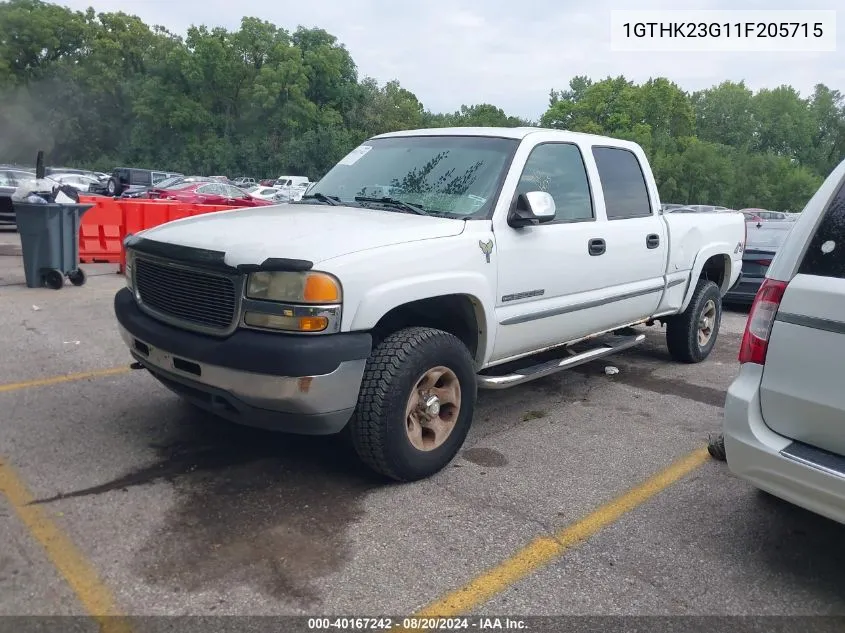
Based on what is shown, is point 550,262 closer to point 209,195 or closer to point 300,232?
point 300,232

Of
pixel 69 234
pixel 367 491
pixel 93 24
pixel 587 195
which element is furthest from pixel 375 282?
pixel 93 24

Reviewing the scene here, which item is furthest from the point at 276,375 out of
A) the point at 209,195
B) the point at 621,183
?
the point at 209,195

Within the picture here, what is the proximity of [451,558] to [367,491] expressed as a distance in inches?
28.6

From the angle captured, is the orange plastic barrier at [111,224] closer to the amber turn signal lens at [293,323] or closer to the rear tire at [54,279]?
the rear tire at [54,279]

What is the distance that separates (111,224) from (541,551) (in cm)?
1055

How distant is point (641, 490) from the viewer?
149 inches

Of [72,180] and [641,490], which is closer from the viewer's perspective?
[641,490]

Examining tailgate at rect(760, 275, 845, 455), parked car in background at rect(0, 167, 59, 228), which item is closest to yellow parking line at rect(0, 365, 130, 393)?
tailgate at rect(760, 275, 845, 455)

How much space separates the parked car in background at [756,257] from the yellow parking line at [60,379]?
7530 millimetres

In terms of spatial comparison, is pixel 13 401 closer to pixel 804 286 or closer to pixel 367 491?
pixel 367 491

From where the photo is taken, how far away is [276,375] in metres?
3.11

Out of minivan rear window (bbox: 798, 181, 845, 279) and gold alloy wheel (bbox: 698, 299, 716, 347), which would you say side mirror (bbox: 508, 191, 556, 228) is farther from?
gold alloy wheel (bbox: 698, 299, 716, 347)

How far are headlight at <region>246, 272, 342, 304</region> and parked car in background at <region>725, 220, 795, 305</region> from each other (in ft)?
24.7

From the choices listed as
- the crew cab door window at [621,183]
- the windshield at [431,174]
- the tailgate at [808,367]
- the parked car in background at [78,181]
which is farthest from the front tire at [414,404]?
the parked car in background at [78,181]
